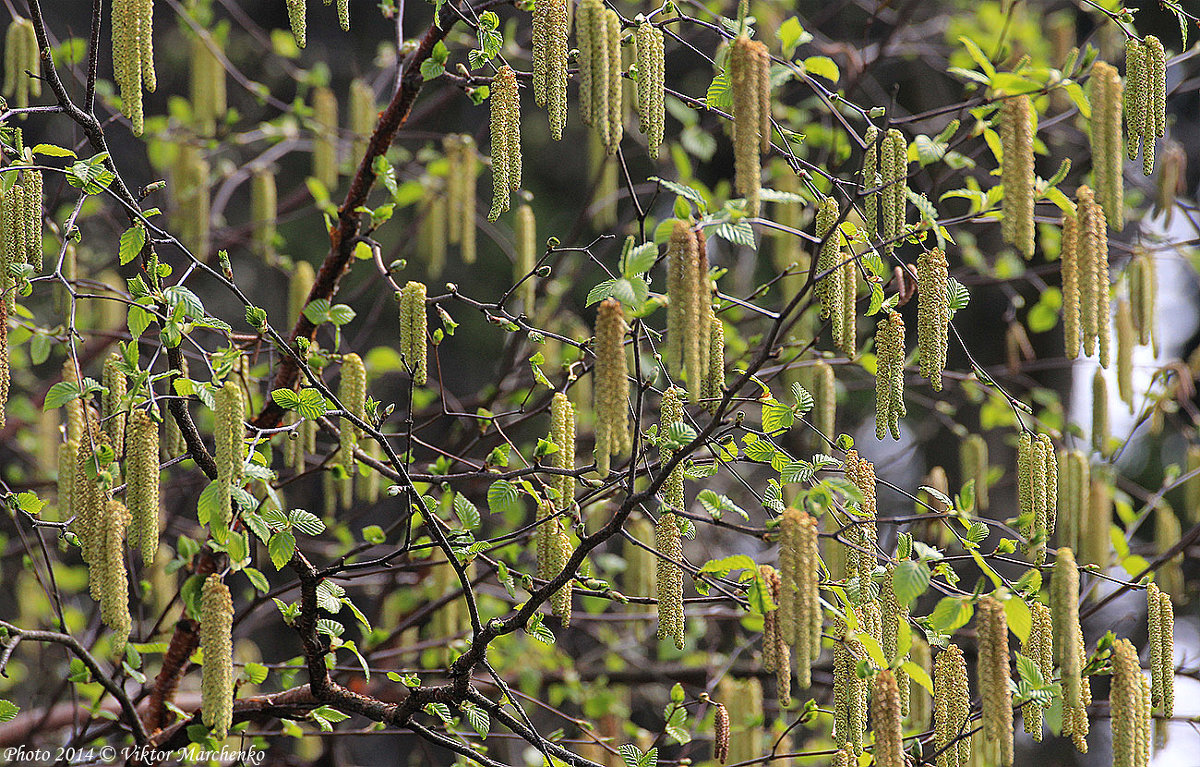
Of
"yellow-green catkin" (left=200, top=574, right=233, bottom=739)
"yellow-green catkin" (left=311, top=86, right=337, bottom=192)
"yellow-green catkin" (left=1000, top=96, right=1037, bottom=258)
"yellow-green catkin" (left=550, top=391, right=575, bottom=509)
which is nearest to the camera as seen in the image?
"yellow-green catkin" (left=1000, top=96, right=1037, bottom=258)

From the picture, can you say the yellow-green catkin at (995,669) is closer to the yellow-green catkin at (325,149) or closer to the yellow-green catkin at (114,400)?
the yellow-green catkin at (114,400)

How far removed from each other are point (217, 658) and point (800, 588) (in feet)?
3.42

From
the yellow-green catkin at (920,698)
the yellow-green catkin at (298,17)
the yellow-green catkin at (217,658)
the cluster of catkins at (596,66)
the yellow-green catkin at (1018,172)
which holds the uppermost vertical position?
the yellow-green catkin at (298,17)

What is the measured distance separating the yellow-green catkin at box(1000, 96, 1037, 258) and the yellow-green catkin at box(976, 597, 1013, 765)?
23.7 inches

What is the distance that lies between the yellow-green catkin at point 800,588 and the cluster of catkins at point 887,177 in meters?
0.53

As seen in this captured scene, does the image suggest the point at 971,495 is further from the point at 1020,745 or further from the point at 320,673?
the point at 1020,745

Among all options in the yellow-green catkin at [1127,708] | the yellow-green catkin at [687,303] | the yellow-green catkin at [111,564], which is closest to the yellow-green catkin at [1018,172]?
→ the yellow-green catkin at [687,303]

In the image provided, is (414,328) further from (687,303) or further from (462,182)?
(462,182)

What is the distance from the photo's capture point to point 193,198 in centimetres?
402

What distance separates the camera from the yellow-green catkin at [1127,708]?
1.92 m

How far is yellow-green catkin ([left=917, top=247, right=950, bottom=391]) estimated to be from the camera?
A: 1979 millimetres

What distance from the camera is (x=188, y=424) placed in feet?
6.43

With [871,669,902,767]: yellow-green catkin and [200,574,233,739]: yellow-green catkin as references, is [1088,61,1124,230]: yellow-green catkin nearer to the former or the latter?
[871,669,902,767]: yellow-green catkin

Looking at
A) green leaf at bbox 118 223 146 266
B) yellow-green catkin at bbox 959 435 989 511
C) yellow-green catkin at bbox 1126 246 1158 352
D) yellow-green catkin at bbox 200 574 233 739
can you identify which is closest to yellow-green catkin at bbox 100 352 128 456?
green leaf at bbox 118 223 146 266
